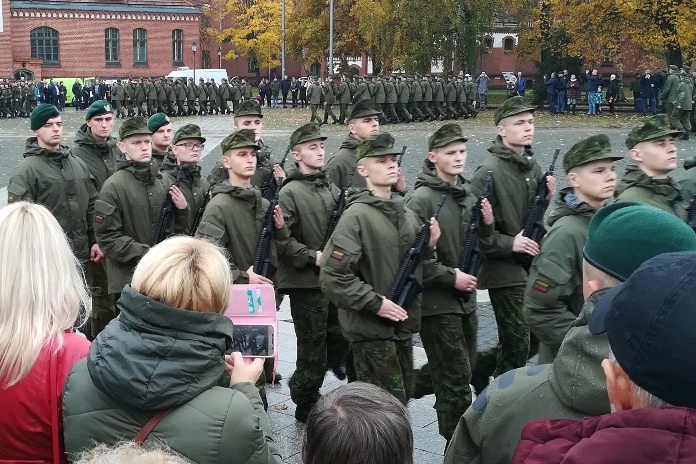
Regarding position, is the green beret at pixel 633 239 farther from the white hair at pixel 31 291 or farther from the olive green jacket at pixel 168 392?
the white hair at pixel 31 291

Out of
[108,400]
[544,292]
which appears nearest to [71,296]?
[108,400]

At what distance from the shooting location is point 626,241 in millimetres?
2900

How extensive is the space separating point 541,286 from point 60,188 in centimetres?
478

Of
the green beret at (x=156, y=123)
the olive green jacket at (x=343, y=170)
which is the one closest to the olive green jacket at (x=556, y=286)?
the olive green jacket at (x=343, y=170)

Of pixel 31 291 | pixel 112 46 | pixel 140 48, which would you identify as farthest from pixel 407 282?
pixel 140 48

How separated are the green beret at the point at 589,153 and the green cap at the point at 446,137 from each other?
1.01 m

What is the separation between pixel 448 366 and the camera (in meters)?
5.50

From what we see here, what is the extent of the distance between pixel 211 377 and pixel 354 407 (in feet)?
1.52

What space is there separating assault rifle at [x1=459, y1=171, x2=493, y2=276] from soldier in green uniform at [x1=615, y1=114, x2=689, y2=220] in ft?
3.15

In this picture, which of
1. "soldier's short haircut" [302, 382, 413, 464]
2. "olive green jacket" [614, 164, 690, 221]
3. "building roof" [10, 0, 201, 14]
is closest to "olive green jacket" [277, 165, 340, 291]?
"olive green jacket" [614, 164, 690, 221]

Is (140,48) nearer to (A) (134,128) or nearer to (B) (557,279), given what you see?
(A) (134,128)

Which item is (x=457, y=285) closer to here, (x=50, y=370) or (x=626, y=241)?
(x=626, y=241)

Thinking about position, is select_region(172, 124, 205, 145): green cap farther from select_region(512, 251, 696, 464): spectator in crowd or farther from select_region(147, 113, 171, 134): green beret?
select_region(512, 251, 696, 464): spectator in crowd

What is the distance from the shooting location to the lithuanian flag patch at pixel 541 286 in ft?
14.6
